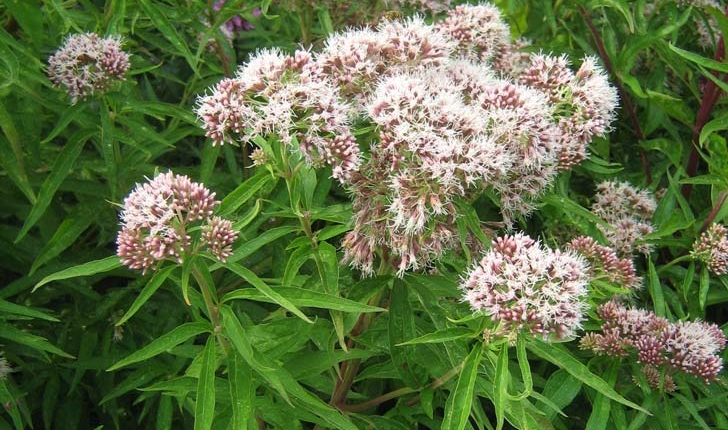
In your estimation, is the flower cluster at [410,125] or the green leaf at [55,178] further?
the green leaf at [55,178]

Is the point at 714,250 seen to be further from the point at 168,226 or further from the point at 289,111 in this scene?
the point at 168,226

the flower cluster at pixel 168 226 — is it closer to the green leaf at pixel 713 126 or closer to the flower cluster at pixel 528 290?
the flower cluster at pixel 528 290

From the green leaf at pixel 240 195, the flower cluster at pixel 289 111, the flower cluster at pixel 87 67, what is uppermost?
the flower cluster at pixel 87 67

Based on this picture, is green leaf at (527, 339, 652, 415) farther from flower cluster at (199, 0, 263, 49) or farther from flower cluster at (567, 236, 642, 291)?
flower cluster at (199, 0, 263, 49)

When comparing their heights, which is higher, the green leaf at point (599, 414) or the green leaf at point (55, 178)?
the green leaf at point (55, 178)

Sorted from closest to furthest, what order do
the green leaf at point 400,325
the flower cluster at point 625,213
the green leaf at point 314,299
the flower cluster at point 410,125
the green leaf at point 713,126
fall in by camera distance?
the green leaf at point 314,299
the flower cluster at point 410,125
the green leaf at point 400,325
the green leaf at point 713,126
the flower cluster at point 625,213

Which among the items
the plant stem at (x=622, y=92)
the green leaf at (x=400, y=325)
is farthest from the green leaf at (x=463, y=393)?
the plant stem at (x=622, y=92)

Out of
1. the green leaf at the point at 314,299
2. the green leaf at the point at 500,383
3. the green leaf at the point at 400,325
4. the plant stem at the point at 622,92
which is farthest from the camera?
the plant stem at the point at 622,92

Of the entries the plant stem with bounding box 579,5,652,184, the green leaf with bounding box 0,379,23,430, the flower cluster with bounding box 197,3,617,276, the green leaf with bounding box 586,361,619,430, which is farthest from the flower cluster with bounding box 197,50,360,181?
the plant stem with bounding box 579,5,652,184

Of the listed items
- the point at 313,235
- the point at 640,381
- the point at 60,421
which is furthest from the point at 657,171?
the point at 60,421

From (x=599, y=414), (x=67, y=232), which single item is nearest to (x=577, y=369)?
(x=599, y=414)
